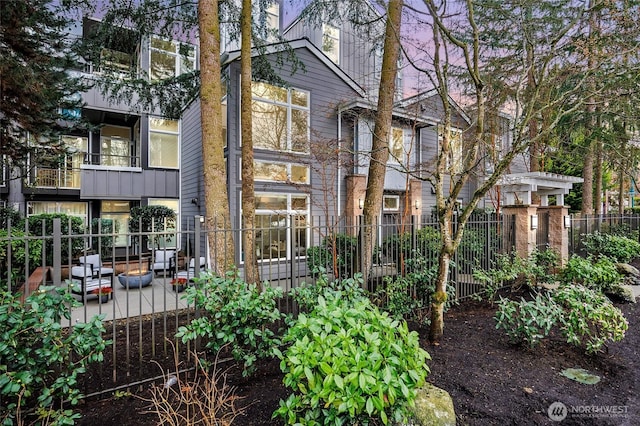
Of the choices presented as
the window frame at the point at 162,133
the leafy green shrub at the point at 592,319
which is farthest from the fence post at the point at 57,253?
the window frame at the point at 162,133

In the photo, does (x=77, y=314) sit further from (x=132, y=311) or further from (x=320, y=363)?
(x=320, y=363)

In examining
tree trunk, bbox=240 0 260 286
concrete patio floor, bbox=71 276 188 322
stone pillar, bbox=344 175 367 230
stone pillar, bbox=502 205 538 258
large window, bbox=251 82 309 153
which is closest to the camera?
tree trunk, bbox=240 0 260 286

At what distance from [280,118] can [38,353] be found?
8.66 m

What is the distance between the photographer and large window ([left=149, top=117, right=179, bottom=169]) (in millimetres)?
12883

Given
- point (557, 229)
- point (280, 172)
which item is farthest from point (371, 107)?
point (557, 229)

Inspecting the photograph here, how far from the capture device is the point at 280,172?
10.0 meters

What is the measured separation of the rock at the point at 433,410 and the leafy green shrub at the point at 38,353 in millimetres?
2443

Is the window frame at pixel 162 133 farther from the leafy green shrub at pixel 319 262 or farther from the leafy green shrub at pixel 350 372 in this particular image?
the leafy green shrub at pixel 350 372

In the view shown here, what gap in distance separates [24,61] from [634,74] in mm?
12877

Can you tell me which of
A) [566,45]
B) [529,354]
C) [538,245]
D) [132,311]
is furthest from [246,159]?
[538,245]

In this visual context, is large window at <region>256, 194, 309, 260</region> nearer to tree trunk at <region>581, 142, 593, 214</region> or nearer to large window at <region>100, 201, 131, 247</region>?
large window at <region>100, 201, 131, 247</region>

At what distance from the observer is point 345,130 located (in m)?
11.4

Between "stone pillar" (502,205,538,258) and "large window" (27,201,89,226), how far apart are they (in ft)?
49.2

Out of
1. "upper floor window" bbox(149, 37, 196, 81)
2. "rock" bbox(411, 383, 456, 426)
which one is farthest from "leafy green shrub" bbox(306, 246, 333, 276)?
"upper floor window" bbox(149, 37, 196, 81)
